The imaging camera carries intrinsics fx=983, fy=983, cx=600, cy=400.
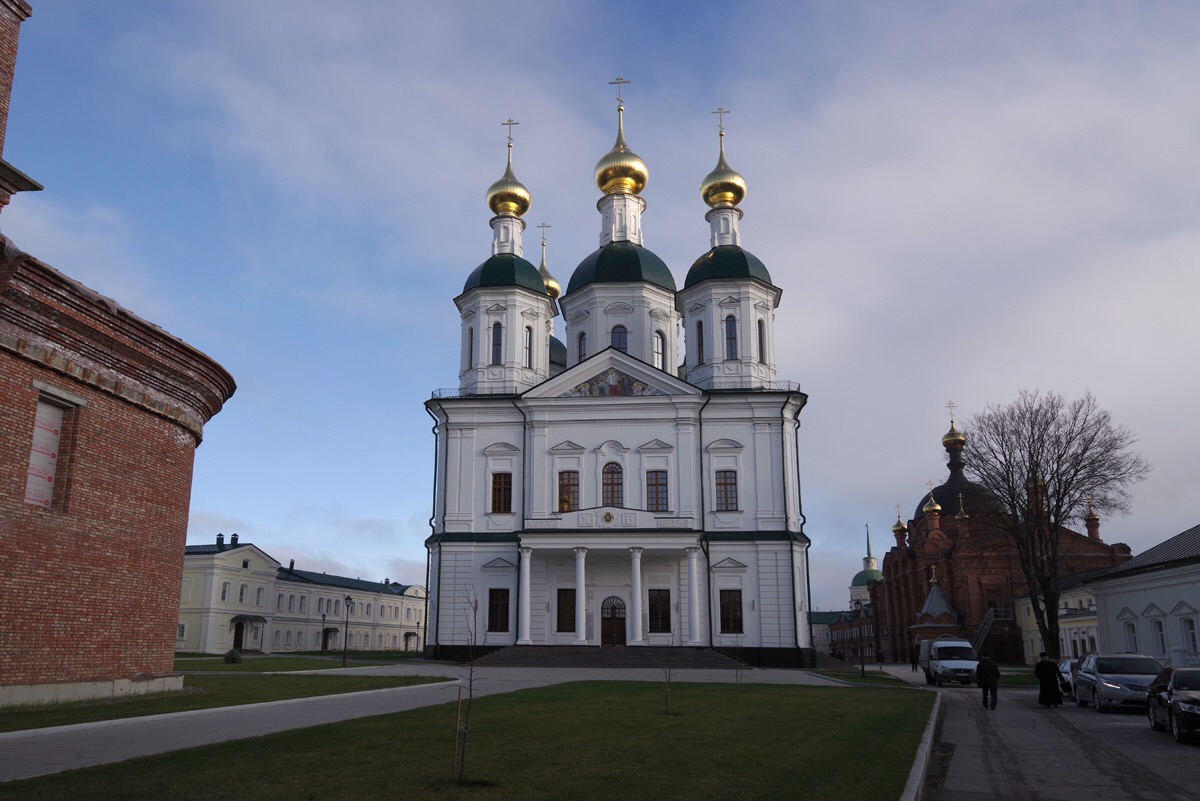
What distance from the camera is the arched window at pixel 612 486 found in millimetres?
38656

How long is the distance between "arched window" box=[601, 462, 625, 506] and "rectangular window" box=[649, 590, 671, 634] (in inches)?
148

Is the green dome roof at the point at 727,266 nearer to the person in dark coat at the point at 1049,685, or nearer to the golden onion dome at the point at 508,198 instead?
the golden onion dome at the point at 508,198

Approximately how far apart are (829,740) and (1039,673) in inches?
446

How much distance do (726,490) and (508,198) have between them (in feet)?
56.1

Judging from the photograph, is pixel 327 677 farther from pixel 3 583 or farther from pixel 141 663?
pixel 3 583

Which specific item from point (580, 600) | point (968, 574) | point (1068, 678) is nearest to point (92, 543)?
point (1068, 678)

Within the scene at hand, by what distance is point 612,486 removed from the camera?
38812mm

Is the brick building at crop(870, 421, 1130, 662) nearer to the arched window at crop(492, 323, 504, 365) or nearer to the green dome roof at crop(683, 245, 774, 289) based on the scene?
the green dome roof at crop(683, 245, 774, 289)

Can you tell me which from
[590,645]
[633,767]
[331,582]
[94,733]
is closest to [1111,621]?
[590,645]

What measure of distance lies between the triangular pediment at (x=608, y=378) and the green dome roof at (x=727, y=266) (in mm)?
5834

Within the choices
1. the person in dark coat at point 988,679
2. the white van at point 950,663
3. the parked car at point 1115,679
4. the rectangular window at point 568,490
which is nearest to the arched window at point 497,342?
the rectangular window at point 568,490

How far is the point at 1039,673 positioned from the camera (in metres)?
21.0

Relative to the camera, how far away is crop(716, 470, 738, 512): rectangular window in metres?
38.7

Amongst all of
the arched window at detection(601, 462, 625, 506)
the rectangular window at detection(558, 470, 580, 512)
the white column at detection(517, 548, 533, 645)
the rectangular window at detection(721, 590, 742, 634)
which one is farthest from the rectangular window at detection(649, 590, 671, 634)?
the white column at detection(517, 548, 533, 645)
